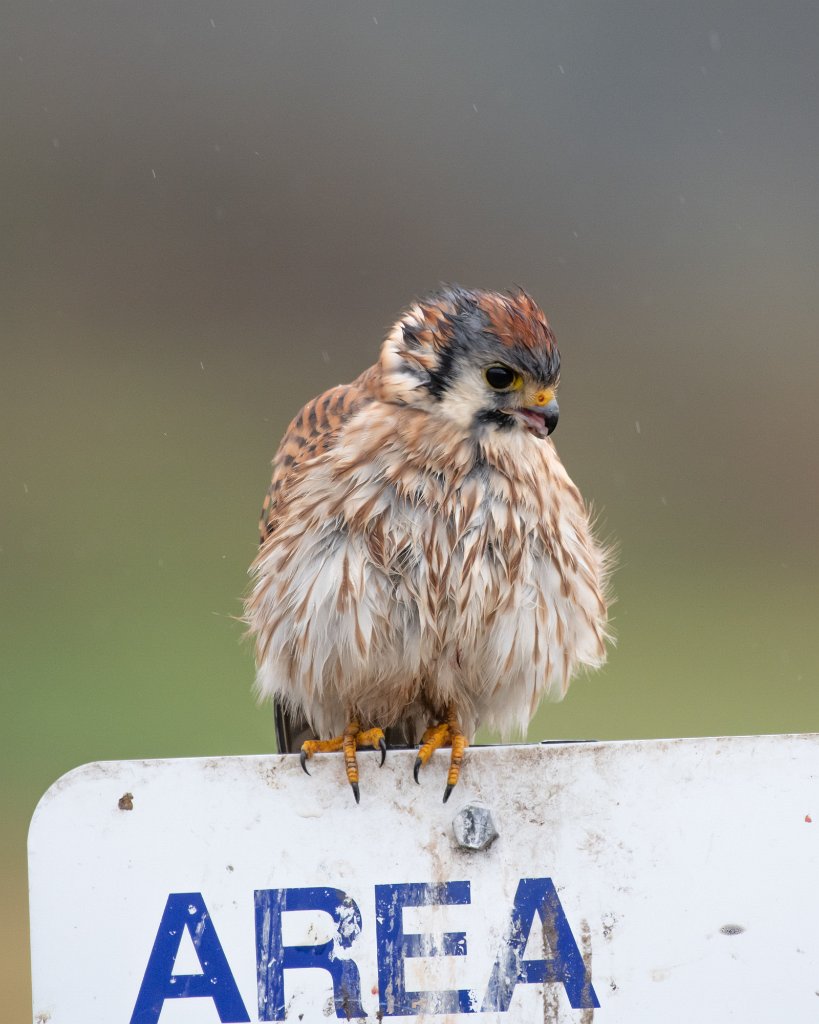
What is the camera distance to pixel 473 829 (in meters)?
2.09

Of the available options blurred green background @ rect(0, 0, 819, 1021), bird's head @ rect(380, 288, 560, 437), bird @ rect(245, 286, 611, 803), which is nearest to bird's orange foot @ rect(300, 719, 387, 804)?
bird @ rect(245, 286, 611, 803)

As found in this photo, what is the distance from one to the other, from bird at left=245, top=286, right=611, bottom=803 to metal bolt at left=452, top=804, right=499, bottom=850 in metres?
0.49

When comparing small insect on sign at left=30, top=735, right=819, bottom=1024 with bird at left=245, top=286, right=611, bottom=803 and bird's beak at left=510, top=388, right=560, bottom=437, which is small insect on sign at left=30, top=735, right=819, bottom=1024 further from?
bird's beak at left=510, top=388, right=560, bottom=437

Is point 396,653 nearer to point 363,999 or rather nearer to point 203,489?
point 363,999

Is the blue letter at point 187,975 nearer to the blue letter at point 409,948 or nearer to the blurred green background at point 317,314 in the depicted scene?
the blue letter at point 409,948

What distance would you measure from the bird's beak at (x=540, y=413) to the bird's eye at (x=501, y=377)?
4 cm

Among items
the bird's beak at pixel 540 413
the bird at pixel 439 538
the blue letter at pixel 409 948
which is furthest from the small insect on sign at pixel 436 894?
the bird's beak at pixel 540 413

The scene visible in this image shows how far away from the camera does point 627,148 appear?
12.1 meters

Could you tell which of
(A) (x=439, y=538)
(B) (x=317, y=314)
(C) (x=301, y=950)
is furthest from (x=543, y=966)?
(B) (x=317, y=314)

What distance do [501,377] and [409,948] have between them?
1.01 m

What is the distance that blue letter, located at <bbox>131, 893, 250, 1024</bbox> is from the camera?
201 cm

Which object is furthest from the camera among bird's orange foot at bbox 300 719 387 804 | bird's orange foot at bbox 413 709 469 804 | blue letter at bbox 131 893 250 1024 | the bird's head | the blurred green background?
the blurred green background

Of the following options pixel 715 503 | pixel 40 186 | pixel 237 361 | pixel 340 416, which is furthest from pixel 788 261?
pixel 340 416

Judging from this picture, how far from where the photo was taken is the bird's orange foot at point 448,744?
7.06 ft
